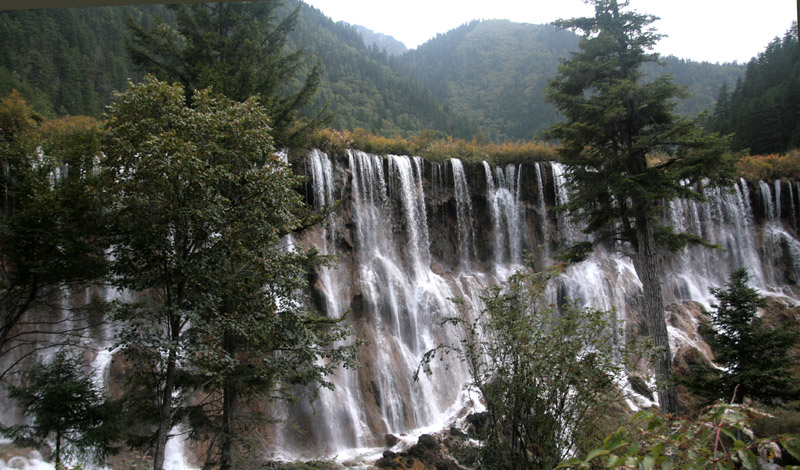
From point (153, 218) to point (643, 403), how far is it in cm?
1517

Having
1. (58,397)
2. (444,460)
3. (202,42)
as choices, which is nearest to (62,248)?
(58,397)

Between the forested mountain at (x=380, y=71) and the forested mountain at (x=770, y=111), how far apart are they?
837 cm

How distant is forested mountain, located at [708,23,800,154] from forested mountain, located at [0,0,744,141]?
837 centimetres

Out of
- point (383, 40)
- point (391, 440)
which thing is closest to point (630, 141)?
point (391, 440)

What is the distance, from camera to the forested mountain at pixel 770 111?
34.4 meters

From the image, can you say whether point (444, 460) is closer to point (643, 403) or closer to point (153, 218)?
point (643, 403)

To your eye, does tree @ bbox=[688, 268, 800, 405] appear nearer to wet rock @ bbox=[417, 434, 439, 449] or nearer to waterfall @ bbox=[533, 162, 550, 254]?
wet rock @ bbox=[417, 434, 439, 449]

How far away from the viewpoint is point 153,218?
6.36 metres

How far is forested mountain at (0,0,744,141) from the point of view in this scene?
29812mm

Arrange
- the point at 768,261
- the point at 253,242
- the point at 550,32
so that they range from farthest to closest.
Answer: the point at 550,32
the point at 768,261
the point at 253,242

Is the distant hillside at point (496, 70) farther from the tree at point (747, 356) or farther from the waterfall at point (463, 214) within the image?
the tree at point (747, 356)

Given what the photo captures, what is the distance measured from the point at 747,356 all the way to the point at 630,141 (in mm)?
5723

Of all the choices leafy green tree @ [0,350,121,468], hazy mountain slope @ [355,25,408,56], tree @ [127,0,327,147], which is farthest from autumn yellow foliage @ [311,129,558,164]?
hazy mountain slope @ [355,25,408,56]

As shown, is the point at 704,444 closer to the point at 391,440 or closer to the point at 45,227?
the point at 45,227
